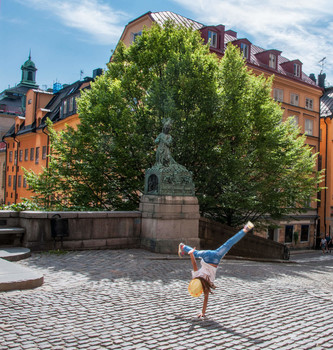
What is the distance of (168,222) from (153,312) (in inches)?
248

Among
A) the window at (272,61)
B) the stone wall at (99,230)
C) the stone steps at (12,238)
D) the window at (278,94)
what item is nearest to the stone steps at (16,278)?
the stone steps at (12,238)

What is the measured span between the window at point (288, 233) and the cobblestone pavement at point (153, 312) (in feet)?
83.6

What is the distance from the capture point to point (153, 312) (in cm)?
648

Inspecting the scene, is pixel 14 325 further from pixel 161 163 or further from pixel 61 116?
pixel 61 116

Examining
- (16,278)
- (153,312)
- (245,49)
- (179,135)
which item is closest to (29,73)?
(245,49)

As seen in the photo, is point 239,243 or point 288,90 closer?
point 239,243

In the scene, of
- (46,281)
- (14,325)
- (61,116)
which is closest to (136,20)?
(61,116)

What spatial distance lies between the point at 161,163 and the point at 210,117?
528cm

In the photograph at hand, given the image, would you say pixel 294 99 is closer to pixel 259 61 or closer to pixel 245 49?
pixel 259 61

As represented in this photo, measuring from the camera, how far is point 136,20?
97.5ft

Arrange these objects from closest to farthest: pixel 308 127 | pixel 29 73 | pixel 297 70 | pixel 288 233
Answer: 1. pixel 288 233
2. pixel 297 70
3. pixel 308 127
4. pixel 29 73

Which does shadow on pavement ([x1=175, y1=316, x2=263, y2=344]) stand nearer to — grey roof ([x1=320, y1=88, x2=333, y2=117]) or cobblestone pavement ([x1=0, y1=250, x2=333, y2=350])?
cobblestone pavement ([x1=0, y1=250, x2=333, y2=350])

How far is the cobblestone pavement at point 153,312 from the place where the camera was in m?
5.34

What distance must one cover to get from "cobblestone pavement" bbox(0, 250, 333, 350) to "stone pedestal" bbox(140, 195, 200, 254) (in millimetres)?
2737
